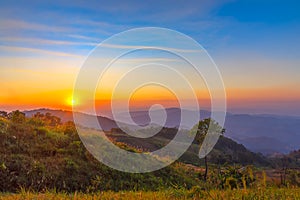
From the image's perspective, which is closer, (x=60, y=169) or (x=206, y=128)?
(x=60, y=169)

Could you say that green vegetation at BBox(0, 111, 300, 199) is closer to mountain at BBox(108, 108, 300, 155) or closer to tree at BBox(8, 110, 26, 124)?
tree at BBox(8, 110, 26, 124)

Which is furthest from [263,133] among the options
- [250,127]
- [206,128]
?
[206,128]

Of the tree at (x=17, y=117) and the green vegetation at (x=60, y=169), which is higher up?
the tree at (x=17, y=117)

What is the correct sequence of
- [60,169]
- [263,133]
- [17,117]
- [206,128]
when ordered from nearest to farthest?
[60,169] < [17,117] < [206,128] < [263,133]

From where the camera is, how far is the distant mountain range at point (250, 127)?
49.7 feet

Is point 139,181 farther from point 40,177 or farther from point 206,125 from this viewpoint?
point 206,125

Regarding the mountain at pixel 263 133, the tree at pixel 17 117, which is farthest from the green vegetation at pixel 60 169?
the mountain at pixel 263 133

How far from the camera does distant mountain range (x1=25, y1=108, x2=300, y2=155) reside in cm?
1516

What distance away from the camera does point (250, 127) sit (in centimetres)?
13512

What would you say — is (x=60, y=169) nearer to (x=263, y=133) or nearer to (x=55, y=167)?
(x=55, y=167)

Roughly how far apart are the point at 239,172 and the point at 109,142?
32.2 ft

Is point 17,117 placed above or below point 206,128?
above

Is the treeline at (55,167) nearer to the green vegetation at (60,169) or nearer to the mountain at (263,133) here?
the green vegetation at (60,169)

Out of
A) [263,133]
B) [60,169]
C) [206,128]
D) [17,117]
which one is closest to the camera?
[60,169]
